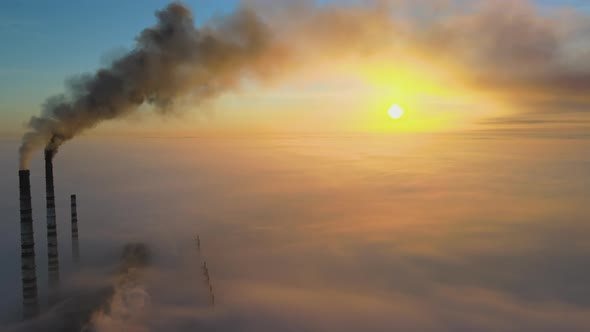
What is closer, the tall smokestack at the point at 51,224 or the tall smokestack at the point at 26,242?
the tall smokestack at the point at 26,242

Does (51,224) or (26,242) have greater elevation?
(51,224)

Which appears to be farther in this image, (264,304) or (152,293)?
(264,304)

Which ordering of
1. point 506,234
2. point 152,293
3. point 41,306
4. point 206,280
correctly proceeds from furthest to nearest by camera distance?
point 506,234 < point 206,280 < point 152,293 < point 41,306

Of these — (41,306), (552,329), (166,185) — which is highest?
(166,185)

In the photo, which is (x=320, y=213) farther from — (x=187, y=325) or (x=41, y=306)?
(x=41, y=306)

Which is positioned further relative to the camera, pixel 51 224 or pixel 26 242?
pixel 51 224

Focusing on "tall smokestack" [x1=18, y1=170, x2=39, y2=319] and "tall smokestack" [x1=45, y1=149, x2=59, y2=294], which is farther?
"tall smokestack" [x1=45, y1=149, x2=59, y2=294]

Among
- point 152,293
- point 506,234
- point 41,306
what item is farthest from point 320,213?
point 41,306

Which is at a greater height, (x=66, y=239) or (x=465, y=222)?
(x=66, y=239)
